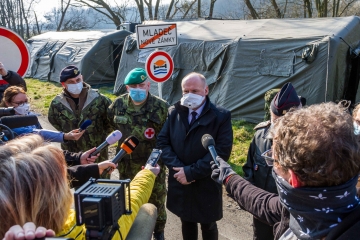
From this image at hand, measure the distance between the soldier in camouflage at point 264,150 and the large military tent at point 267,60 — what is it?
561 cm

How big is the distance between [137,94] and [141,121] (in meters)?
0.30

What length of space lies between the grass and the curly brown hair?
13.7ft

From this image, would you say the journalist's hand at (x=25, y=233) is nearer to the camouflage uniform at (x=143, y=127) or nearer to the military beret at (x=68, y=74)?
the camouflage uniform at (x=143, y=127)

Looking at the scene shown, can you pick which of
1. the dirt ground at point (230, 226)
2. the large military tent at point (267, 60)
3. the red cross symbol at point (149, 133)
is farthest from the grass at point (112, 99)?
the red cross symbol at point (149, 133)

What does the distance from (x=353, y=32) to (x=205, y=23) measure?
4.44m

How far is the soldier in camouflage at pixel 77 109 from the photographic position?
4047 millimetres

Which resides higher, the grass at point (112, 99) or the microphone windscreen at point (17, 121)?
the microphone windscreen at point (17, 121)

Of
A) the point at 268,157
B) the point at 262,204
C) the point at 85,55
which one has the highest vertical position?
the point at 268,157

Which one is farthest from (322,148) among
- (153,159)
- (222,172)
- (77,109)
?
(77,109)

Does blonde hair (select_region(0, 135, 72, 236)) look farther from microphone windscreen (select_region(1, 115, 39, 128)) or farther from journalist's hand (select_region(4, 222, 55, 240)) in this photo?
microphone windscreen (select_region(1, 115, 39, 128))

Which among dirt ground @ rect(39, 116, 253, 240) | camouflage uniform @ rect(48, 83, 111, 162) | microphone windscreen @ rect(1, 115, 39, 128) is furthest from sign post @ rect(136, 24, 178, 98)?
microphone windscreen @ rect(1, 115, 39, 128)

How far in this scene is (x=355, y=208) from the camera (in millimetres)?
1412

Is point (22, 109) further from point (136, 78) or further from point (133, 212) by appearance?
point (133, 212)

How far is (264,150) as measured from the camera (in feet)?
9.48
